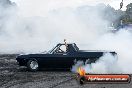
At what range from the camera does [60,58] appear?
15141 mm

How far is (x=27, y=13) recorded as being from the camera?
36.6 meters

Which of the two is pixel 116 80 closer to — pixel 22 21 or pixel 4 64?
pixel 4 64

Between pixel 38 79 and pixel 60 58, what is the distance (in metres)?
2.18

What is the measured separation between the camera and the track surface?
468 inches

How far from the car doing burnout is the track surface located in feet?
1.16

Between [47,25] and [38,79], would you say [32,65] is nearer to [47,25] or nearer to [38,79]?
[38,79]

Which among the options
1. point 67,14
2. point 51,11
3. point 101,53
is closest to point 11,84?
point 101,53

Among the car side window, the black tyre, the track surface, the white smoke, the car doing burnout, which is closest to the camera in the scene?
the track surface

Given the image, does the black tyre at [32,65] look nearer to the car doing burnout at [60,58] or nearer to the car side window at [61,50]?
the car doing burnout at [60,58]

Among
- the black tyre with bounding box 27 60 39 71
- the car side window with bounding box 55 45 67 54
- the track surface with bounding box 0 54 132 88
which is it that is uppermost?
the car side window with bounding box 55 45 67 54

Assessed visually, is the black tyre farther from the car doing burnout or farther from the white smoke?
the white smoke

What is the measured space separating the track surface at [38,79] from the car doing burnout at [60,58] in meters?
0.35

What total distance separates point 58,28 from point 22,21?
16.5 feet

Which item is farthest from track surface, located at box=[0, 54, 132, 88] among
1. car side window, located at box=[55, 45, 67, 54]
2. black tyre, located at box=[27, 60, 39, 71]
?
car side window, located at box=[55, 45, 67, 54]
